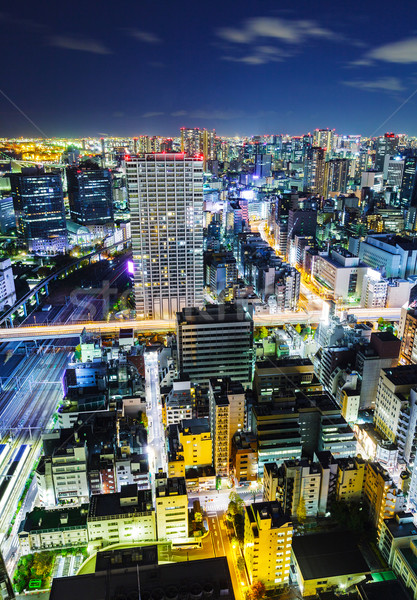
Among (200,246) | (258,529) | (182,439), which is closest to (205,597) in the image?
(258,529)

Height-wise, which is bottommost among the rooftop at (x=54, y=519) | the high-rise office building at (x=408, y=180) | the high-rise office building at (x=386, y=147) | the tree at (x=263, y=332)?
the rooftop at (x=54, y=519)

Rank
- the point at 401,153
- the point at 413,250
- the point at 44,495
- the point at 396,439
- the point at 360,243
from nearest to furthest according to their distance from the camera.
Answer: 1. the point at 44,495
2. the point at 396,439
3. the point at 413,250
4. the point at 360,243
5. the point at 401,153

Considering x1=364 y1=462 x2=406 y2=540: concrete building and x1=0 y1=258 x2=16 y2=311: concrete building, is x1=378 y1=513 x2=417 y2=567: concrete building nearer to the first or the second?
x1=364 y1=462 x2=406 y2=540: concrete building

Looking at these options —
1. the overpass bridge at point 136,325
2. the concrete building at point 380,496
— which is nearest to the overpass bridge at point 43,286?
the overpass bridge at point 136,325

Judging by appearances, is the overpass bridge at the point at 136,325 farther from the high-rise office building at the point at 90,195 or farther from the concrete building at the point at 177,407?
the high-rise office building at the point at 90,195

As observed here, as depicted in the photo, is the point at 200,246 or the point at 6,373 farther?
the point at 200,246

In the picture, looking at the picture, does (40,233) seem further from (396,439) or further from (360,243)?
(396,439)
